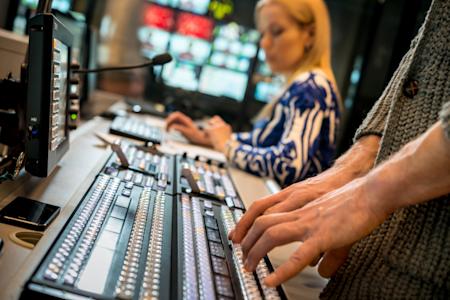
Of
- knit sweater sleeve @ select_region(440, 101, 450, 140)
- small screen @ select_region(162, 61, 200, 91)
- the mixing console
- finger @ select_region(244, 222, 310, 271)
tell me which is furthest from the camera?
small screen @ select_region(162, 61, 200, 91)

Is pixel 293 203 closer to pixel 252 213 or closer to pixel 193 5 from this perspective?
pixel 252 213

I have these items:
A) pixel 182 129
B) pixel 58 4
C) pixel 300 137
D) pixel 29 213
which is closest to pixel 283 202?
pixel 29 213

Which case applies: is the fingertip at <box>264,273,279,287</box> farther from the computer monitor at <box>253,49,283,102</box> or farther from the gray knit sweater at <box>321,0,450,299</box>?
the computer monitor at <box>253,49,283,102</box>

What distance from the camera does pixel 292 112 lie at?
76.8 inches

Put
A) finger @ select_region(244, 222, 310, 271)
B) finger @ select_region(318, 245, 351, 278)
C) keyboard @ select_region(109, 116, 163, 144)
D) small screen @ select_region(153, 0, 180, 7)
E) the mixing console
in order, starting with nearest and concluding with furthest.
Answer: finger @ select_region(244, 222, 310, 271), finger @ select_region(318, 245, 351, 278), the mixing console, keyboard @ select_region(109, 116, 163, 144), small screen @ select_region(153, 0, 180, 7)

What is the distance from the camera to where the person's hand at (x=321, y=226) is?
65cm

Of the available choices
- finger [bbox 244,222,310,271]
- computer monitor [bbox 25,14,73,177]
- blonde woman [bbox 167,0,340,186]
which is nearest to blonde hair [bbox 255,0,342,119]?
blonde woman [bbox 167,0,340,186]

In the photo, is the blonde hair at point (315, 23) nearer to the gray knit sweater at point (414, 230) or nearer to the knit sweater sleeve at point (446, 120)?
the gray knit sweater at point (414, 230)

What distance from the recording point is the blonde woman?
1.91 meters

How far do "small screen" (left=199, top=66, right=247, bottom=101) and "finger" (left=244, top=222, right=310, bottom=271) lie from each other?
3.56 m

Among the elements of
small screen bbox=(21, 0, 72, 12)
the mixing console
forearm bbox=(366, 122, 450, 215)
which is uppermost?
small screen bbox=(21, 0, 72, 12)

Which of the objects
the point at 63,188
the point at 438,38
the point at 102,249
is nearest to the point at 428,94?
the point at 438,38

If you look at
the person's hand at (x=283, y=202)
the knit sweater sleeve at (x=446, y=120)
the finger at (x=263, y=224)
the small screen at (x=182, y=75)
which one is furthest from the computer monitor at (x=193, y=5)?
the knit sweater sleeve at (x=446, y=120)

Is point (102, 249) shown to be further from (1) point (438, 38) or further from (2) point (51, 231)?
(1) point (438, 38)
